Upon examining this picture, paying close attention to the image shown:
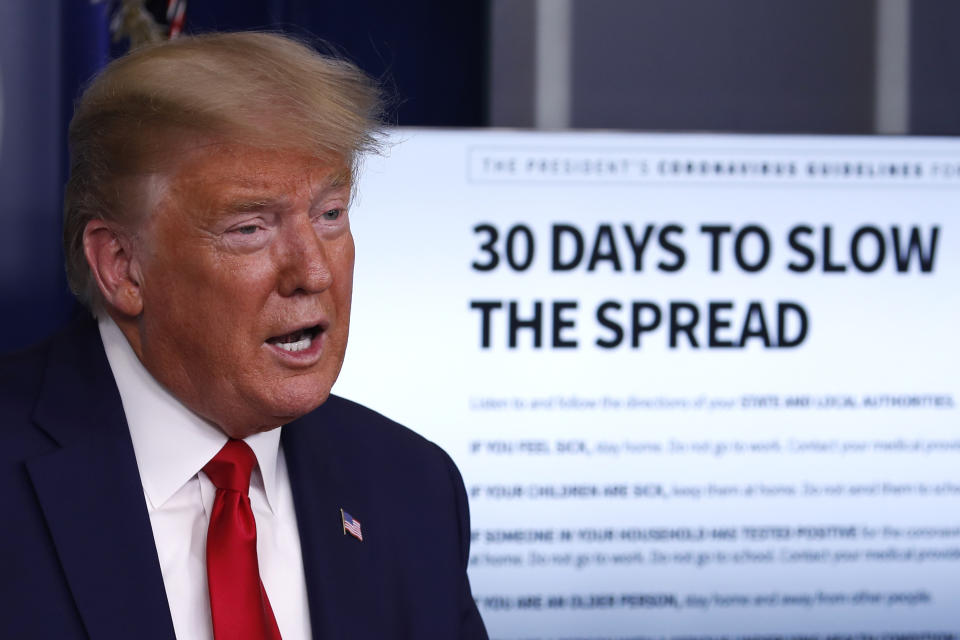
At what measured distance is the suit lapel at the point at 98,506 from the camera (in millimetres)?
1010

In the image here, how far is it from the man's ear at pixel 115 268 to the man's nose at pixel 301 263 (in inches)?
6.6

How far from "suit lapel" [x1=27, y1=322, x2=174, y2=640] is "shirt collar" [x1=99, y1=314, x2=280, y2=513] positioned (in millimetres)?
20

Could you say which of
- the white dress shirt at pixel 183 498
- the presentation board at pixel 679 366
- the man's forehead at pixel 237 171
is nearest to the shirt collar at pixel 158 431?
the white dress shirt at pixel 183 498

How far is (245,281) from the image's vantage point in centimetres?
104

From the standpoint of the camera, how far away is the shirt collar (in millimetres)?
1109

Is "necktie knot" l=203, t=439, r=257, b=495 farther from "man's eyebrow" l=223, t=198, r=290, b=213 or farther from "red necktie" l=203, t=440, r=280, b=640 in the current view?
"man's eyebrow" l=223, t=198, r=290, b=213

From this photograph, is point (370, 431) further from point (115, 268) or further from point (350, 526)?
point (115, 268)

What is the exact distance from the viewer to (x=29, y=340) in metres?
2.31

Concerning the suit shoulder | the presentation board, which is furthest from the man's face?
the presentation board

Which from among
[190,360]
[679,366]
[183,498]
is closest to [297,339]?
[190,360]

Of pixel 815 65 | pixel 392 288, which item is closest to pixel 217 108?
pixel 392 288

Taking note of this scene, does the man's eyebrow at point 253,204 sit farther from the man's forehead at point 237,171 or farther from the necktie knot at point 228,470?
the necktie knot at point 228,470

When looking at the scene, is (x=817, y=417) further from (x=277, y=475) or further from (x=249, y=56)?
(x=249, y=56)

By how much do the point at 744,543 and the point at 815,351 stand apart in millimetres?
483
